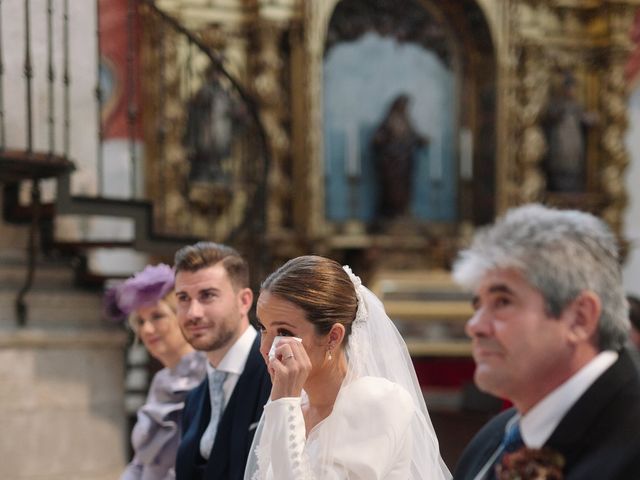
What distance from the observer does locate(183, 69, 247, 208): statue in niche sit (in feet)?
26.5

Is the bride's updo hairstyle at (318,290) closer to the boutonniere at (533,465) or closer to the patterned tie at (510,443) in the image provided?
the patterned tie at (510,443)

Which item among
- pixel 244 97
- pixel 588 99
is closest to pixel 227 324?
pixel 244 97

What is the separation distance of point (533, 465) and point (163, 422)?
6.97 feet

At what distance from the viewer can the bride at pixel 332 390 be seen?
83.9 inches

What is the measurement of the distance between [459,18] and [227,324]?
6982mm

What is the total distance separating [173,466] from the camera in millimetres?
3408

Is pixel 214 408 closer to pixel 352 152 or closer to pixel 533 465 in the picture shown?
pixel 533 465

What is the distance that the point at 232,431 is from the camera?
285 cm

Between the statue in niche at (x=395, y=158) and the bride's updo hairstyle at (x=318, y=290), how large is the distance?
6787mm

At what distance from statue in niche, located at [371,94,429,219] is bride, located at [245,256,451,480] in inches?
265

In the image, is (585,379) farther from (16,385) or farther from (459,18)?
(459,18)

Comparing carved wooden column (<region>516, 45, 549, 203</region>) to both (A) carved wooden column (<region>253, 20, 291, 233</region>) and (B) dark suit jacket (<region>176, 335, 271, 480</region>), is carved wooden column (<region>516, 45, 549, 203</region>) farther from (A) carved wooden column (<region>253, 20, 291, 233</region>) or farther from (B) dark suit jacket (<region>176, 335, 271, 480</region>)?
(B) dark suit jacket (<region>176, 335, 271, 480</region>)

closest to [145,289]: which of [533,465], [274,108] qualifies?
[533,465]

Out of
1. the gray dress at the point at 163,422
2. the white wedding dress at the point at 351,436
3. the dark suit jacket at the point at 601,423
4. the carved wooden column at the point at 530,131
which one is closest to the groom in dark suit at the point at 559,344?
the dark suit jacket at the point at 601,423
